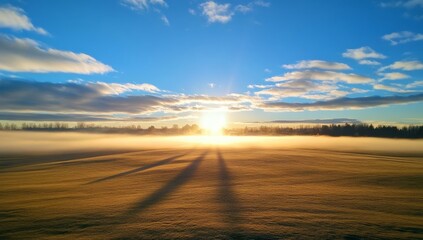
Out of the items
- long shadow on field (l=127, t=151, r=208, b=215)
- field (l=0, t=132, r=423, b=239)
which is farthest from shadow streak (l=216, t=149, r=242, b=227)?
long shadow on field (l=127, t=151, r=208, b=215)

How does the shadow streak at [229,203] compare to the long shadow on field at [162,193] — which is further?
the long shadow on field at [162,193]

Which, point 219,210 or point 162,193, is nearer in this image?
point 219,210

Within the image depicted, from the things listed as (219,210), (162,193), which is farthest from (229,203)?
(162,193)

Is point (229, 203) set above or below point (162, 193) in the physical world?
above

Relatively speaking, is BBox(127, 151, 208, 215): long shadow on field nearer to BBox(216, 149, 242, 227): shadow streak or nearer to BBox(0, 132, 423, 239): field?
BBox(0, 132, 423, 239): field

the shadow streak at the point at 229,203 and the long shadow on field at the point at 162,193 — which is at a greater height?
the shadow streak at the point at 229,203

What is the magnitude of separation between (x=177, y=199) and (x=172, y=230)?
755cm

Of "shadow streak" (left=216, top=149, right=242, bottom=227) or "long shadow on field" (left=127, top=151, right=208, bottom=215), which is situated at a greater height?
"shadow streak" (left=216, top=149, right=242, bottom=227)

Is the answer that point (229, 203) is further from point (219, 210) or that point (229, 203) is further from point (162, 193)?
point (162, 193)

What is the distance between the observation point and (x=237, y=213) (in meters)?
17.6

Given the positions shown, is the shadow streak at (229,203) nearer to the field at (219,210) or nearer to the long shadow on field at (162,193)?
the field at (219,210)

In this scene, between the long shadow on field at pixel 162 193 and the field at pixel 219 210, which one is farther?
the long shadow on field at pixel 162 193

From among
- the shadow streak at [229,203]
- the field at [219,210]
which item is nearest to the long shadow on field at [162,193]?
the field at [219,210]

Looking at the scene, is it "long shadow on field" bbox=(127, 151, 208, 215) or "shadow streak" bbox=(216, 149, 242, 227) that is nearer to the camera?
"shadow streak" bbox=(216, 149, 242, 227)
